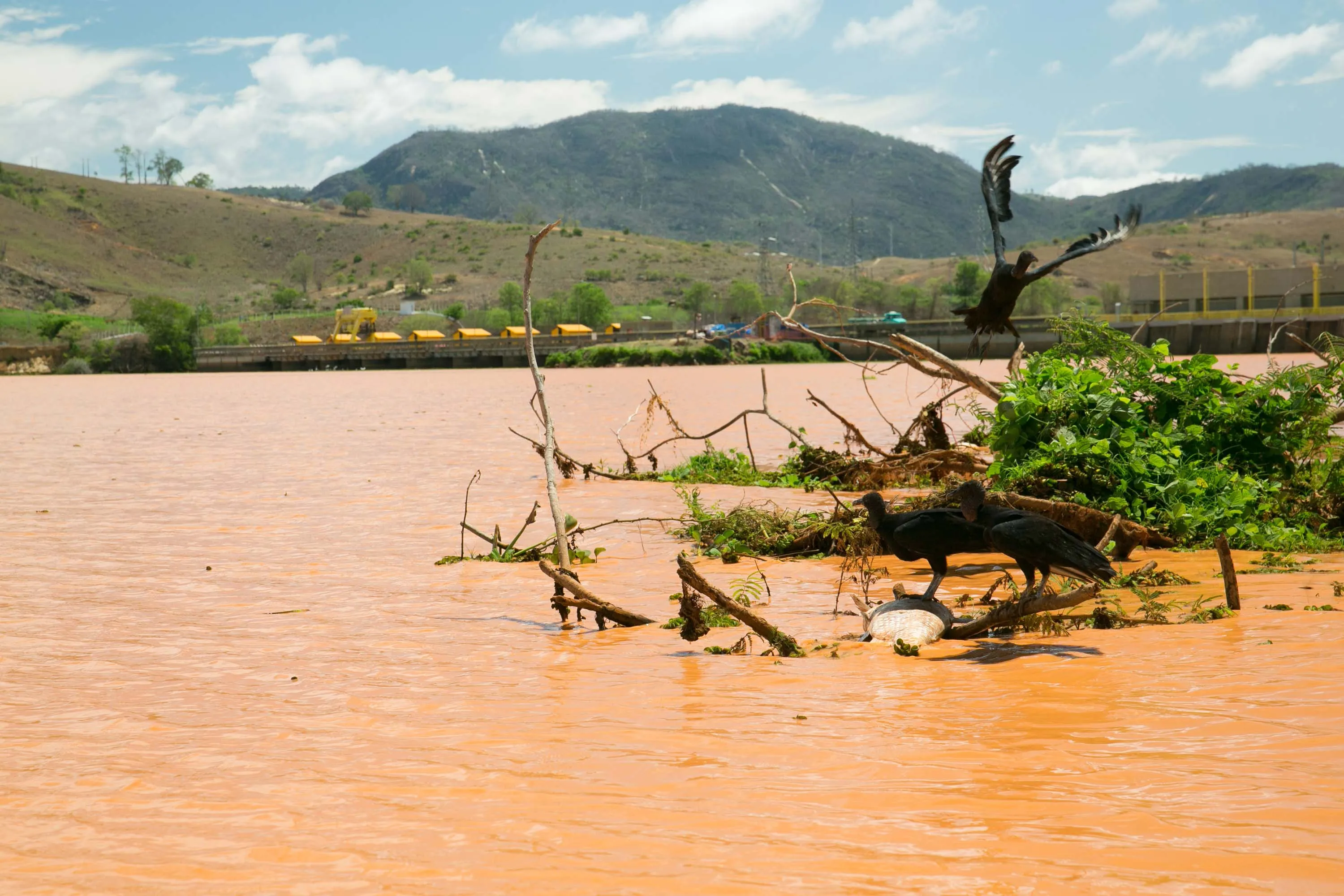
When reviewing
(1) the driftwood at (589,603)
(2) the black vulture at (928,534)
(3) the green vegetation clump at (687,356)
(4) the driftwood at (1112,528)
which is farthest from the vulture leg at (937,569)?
(3) the green vegetation clump at (687,356)

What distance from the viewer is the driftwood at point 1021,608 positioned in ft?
19.9

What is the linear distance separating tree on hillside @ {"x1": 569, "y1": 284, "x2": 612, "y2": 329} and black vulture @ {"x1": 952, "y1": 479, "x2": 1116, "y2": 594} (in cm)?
11249

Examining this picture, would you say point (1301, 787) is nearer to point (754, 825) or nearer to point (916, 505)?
point (754, 825)

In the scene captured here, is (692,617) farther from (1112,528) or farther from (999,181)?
(999,181)

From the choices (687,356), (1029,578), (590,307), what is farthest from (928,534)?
(590,307)

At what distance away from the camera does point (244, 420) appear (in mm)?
32562

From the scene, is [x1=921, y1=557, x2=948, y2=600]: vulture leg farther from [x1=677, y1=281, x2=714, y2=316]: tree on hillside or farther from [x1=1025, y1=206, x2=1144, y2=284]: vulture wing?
[x1=677, y1=281, x2=714, y2=316]: tree on hillside

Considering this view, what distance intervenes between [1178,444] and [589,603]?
5.59 meters

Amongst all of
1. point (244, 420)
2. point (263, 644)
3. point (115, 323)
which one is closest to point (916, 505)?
point (263, 644)

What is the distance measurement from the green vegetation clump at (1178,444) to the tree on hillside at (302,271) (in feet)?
536

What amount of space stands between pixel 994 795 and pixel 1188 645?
2666mm

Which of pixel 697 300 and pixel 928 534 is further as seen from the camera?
pixel 697 300

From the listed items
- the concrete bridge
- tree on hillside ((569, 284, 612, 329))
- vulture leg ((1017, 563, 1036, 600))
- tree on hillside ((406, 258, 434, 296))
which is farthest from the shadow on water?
tree on hillside ((406, 258, 434, 296))

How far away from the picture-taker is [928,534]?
256 inches
